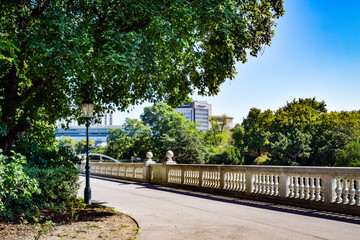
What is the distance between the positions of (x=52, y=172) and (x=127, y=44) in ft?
13.9

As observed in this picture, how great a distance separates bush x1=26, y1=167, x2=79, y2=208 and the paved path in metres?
1.59

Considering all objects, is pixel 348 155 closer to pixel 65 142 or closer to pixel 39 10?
pixel 39 10

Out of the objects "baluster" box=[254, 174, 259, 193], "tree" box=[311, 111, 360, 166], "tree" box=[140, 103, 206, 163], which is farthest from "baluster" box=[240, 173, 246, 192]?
"tree" box=[140, 103, 206, 163]

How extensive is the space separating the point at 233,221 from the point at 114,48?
541 cm

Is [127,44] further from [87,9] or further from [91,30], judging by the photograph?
[87,9]

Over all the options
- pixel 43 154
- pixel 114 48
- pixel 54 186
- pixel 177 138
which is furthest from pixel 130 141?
pixel 114 48

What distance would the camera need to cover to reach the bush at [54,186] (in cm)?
911

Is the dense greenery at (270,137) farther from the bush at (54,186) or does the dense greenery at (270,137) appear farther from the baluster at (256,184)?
the bush at (54,186)

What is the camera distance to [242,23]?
36.1ft

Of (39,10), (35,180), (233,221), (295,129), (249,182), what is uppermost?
(39,10)

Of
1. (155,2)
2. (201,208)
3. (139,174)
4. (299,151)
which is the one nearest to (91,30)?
(155,2)

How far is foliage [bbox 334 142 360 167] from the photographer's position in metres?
52.2

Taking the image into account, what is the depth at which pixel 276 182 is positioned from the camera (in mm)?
11281

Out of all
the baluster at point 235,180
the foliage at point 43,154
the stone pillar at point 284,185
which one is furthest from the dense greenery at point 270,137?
the foliage at point 43,154
